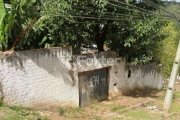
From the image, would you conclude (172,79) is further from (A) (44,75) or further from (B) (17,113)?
(B) (17,113)

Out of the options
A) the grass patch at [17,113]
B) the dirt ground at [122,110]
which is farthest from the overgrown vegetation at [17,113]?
the dirt ground at [122,110]

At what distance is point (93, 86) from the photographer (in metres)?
11.7

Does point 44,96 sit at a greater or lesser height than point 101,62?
lesser

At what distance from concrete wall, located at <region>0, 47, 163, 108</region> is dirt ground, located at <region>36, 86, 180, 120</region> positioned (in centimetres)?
59

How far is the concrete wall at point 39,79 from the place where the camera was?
27.0ft

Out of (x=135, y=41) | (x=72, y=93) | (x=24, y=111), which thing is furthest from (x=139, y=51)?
(x=24, y=111)

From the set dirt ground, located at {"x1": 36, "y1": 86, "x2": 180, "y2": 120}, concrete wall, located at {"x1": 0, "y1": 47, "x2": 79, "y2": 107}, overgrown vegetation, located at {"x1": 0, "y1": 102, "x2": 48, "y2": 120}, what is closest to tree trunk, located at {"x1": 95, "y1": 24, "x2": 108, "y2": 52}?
dirt ground, located at {"x1": 36, "y1": 86, "x2": 180, "y2": 120}

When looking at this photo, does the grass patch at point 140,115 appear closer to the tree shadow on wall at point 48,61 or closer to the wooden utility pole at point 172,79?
the wooden utility pole at point 172,79

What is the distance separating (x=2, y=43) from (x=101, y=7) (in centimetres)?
393

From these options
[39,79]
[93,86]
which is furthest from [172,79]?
[39,79]

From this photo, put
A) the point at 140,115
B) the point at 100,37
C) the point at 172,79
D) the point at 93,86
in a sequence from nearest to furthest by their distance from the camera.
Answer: the point at 140,115, the point at 172,79, the point at 93,86, the point at 100,37

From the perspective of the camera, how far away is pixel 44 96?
30.5 feet

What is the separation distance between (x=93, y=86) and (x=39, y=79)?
322cm

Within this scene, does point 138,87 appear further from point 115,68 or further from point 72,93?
point 72,93
